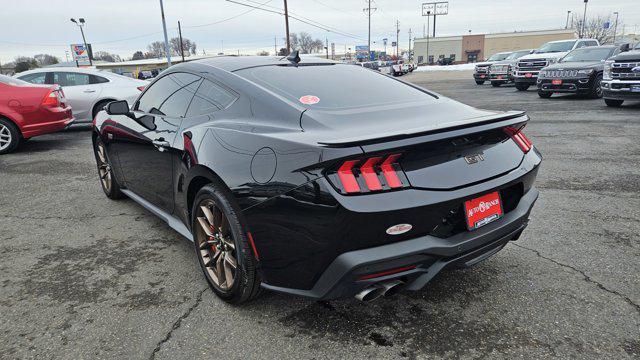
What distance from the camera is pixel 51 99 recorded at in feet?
26.0

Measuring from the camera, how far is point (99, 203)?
4934mm

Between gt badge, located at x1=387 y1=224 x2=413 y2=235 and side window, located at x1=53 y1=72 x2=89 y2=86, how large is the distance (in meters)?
10.2

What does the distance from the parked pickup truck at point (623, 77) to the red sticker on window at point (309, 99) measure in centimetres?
1011

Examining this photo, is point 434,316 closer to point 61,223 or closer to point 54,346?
point 54,346

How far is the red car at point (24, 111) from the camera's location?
7723 mm

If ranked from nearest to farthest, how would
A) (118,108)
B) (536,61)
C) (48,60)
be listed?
(118,108) → (536,61) → (48,60)

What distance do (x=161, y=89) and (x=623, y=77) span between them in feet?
35.0

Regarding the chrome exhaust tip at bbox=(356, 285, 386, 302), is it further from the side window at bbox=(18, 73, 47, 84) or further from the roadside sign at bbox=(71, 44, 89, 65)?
the roadside sign at bbox=(71, 44, 89, 65)

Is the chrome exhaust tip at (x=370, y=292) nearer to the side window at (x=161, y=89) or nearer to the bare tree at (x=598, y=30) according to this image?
the side window at (x=161, y=89)

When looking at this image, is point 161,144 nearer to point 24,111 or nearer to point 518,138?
point 518,138

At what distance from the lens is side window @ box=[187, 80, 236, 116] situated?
2.90 metres

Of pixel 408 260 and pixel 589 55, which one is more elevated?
pixel 589 55

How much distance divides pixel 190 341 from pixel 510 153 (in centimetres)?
209

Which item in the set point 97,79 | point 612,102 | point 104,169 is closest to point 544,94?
point 612,102
